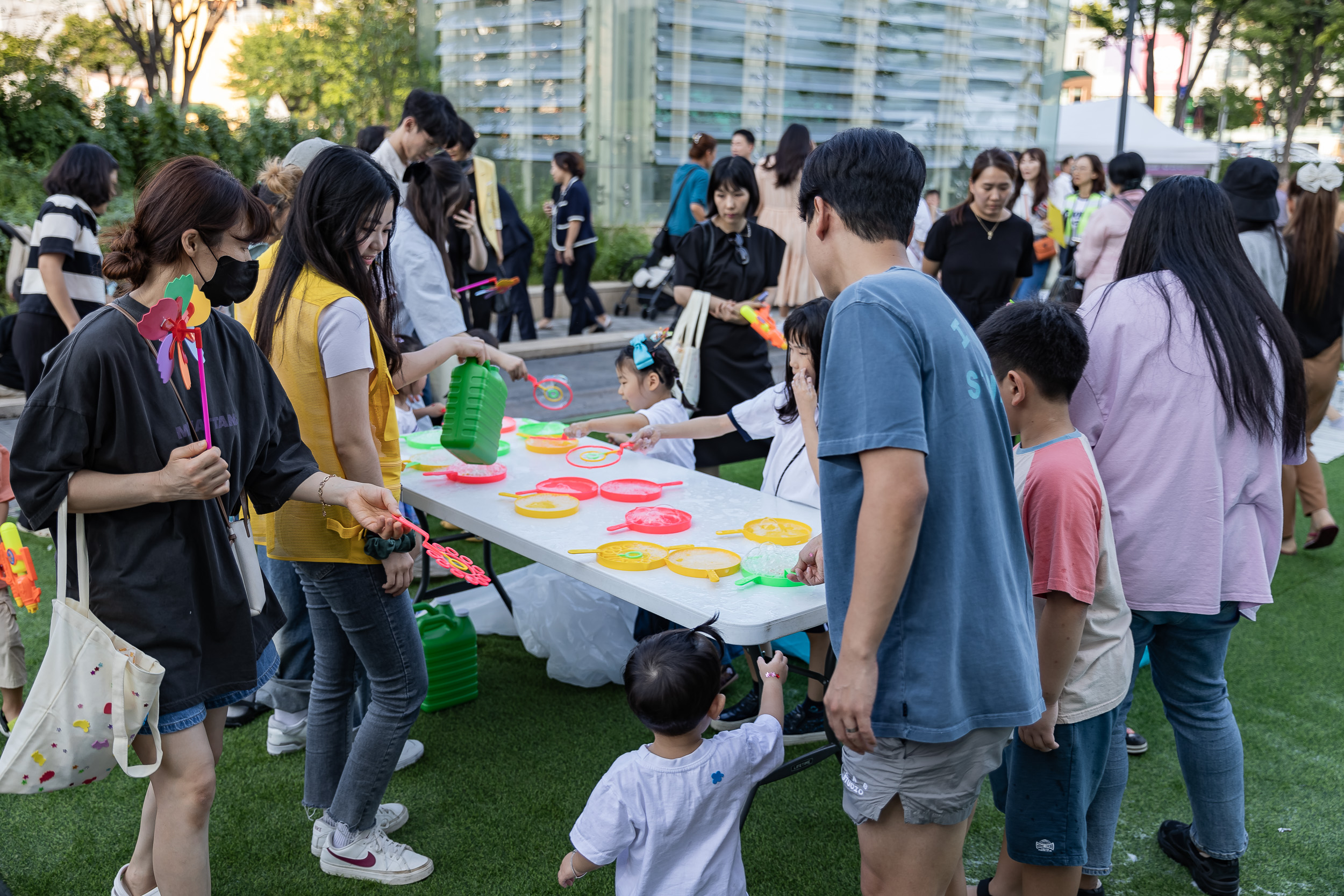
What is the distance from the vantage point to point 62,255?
418 centimetres

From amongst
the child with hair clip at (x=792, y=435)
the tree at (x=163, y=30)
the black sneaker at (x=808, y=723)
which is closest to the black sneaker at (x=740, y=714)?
the child with hair clip at (x=792, y=435)

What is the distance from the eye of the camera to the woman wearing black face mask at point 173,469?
1657 mm

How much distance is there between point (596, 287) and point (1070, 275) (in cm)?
497

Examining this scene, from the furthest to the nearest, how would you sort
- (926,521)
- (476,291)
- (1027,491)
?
1. (476,291)
2. (1027,491)
3. (926,521)

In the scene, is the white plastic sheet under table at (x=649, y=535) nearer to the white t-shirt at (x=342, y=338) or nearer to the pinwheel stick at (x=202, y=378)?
the white t-shirt at (x=342, y=338)

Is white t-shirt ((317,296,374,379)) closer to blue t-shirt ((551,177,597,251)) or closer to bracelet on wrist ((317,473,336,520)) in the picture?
bracelet on wrist ((317,473,336,520))

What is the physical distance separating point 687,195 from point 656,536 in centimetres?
556

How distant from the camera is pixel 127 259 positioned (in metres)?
1.76

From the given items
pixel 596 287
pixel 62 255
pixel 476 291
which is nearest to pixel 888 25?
pixel 596 287

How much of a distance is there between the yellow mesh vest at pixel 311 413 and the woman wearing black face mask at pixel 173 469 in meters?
0.14

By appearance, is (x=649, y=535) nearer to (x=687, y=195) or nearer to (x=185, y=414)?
(x=185, y=414)

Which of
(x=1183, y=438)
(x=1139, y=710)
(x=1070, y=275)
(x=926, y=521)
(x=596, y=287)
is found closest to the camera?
(x=926, y=521)

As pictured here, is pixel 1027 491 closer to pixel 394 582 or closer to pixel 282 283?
pixel 394 582

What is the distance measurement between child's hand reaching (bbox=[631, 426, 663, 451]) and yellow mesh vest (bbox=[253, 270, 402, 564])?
125 centimetres
